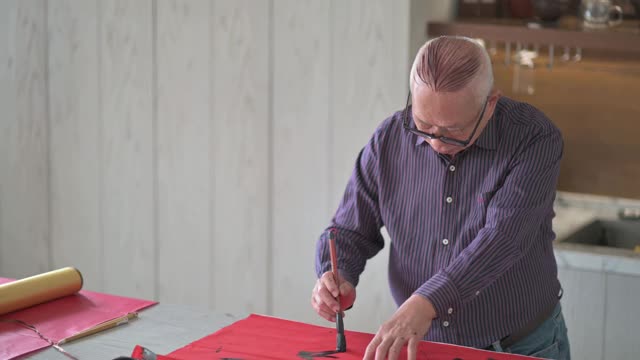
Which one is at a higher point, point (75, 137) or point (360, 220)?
point (360, 220)

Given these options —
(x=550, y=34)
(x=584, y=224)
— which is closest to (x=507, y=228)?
(x=550, y=34)

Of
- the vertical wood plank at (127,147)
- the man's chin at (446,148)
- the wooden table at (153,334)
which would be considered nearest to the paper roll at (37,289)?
the wooden table at (153,334)

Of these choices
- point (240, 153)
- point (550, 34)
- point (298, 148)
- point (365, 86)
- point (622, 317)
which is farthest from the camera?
point (240, 153)

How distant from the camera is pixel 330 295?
2465 millimetres

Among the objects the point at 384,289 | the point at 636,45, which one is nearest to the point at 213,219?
the point at 384,289

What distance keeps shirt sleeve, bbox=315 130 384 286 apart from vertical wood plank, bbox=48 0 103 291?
2.15 meters

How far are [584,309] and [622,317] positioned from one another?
0.44 ft

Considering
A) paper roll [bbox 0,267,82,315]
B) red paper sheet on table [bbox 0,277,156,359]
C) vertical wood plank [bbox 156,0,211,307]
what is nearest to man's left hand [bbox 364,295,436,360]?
red paper sheet on table [bbox 0,277,156,359]

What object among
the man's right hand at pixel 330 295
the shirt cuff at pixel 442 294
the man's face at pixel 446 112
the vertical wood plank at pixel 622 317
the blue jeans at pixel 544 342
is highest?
the man's face at pixel 446 112

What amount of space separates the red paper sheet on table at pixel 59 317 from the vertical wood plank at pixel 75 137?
6.12 feet

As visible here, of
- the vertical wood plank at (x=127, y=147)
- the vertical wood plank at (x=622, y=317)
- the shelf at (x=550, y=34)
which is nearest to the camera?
the vertical wood plank at (x=622, y=317)

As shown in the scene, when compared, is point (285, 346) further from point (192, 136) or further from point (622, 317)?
point (192, 136)

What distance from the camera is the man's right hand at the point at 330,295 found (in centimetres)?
246

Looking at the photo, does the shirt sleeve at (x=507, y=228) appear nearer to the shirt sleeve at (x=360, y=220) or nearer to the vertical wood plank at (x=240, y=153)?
the shirt sleeve at (x=360, y=220)
